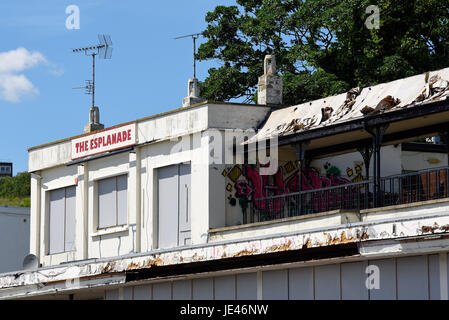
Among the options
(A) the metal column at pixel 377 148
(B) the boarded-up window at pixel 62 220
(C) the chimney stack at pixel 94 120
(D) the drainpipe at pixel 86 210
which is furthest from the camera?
(C) the chimney stack at pixel 94 120

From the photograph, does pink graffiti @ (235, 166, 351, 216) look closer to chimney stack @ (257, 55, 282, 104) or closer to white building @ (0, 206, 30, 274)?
chimney stack @ (257, 55, 282, 104)

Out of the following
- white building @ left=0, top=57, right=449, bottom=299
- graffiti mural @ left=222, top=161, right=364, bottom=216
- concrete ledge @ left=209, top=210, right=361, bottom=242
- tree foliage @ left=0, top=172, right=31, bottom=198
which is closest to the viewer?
white building @ left=0, top=57, right=449, bottom=299

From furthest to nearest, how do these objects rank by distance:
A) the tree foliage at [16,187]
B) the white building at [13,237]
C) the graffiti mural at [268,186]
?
the tree foliage at [16,187]
the white building at [13,237]
the graffiti mural at [268,186]

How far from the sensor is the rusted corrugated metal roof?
2202 cm

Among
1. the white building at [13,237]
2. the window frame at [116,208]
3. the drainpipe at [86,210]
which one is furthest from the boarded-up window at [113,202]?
the white building at [13,237]

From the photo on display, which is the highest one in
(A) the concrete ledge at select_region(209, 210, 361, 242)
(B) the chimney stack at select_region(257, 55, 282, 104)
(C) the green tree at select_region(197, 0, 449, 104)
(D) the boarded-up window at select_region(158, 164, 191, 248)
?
(C) the green tree at select_region(197, 0, 449, 104)

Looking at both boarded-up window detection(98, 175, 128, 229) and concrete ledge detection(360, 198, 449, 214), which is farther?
boarded-up window detection(98, 175, 128, 229)

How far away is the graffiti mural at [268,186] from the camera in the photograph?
27.2m

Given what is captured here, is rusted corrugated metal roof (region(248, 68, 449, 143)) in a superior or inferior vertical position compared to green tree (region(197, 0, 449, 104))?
inferior

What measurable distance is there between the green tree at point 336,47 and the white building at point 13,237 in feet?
31.3

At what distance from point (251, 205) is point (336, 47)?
16.6 m

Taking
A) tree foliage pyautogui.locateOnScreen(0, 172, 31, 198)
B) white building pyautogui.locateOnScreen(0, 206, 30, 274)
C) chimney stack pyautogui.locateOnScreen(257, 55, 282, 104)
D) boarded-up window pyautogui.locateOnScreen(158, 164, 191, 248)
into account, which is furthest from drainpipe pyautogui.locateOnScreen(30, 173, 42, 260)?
tree foliage pyautogui.locateOnScreen(0, 172, 31, 198)

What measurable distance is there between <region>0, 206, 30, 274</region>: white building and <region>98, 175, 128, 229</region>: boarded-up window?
39.3ft

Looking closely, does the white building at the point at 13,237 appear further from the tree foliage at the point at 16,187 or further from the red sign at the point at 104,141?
the tree foliage at the point at 16,187
